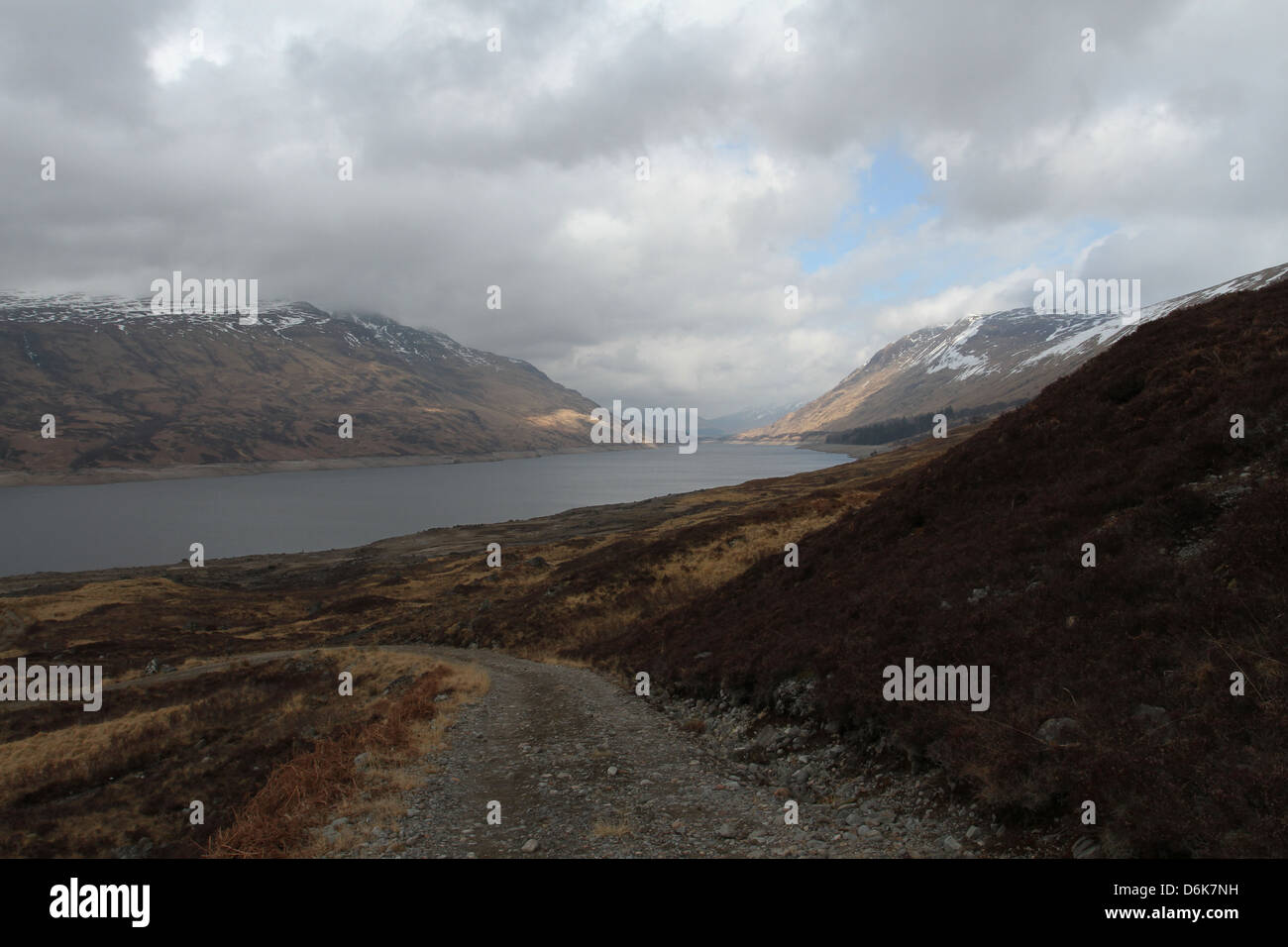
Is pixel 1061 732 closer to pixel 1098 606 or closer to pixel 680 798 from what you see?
pixel 1098 606

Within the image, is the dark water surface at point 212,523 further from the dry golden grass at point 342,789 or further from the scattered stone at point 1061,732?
the scattered stone at point 1061,732

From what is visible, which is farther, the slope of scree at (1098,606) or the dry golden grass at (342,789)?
the dry golden grass at (342,789)

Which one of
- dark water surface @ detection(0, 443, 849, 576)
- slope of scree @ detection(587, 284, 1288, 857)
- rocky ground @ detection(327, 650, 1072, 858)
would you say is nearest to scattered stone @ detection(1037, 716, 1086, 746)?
slope of scree @ detection(587, 284, 1288, 857)

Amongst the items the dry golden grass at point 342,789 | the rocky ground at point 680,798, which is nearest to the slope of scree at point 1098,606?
the rocky ground at point 680,798

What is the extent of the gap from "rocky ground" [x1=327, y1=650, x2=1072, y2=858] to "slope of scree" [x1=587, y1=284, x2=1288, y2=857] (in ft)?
2.69

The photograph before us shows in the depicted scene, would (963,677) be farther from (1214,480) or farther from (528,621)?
(528,621)

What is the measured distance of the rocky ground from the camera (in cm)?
1006

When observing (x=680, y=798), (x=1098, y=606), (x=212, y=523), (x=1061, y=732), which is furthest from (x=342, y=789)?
(x=212, y=523)

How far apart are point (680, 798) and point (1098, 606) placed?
358 inches

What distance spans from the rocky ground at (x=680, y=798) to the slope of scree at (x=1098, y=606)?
2.69 feet

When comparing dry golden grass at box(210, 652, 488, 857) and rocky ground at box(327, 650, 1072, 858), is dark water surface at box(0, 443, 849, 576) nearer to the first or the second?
dry golden grass at box(210, 652, 488, 857)

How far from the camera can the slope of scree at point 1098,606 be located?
820cm

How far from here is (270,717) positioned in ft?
94.5
